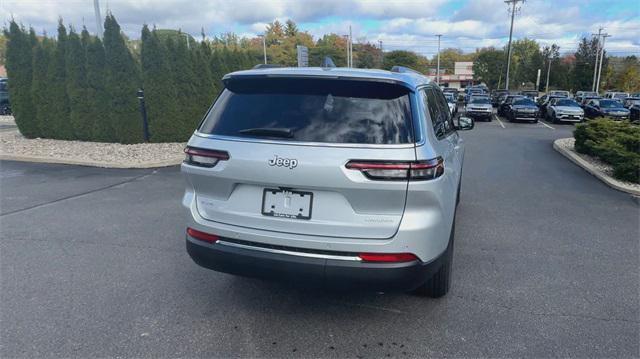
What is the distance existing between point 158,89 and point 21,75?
13.9ft

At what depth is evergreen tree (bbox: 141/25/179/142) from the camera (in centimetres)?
1176

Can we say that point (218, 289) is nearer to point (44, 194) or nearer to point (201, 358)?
point (201, 358)

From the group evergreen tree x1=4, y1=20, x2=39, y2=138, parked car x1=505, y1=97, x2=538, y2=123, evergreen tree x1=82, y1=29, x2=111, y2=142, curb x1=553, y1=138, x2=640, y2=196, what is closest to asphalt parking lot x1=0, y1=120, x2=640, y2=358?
curb x1=553, y1=138, x2=640, y2=196

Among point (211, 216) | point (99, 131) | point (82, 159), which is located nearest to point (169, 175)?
point (82, 159)

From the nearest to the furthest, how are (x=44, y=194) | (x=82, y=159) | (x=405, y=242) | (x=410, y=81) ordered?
(x=405, y=242) < (x=410, y=81) < (x=44, y=194) < (x=82, y=159)

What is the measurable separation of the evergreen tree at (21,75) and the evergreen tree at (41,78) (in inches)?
10.8

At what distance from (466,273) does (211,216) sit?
2473 millimetres

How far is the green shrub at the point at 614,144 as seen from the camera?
7.74m

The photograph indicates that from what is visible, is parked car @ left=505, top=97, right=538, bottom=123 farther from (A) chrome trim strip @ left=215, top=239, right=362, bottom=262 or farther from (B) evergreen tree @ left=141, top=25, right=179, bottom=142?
(A) chrome trim strip @ left=215, top=239, right=362, bottom=262

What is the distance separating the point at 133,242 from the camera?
4820 millimetres

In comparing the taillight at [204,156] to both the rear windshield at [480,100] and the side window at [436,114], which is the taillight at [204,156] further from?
the rear windshield at [480,100]

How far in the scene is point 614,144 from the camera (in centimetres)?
874

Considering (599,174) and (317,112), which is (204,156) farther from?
(599,174)

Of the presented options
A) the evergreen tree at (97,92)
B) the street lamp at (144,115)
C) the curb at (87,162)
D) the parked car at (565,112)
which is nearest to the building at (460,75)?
the parked car at (565,112)
